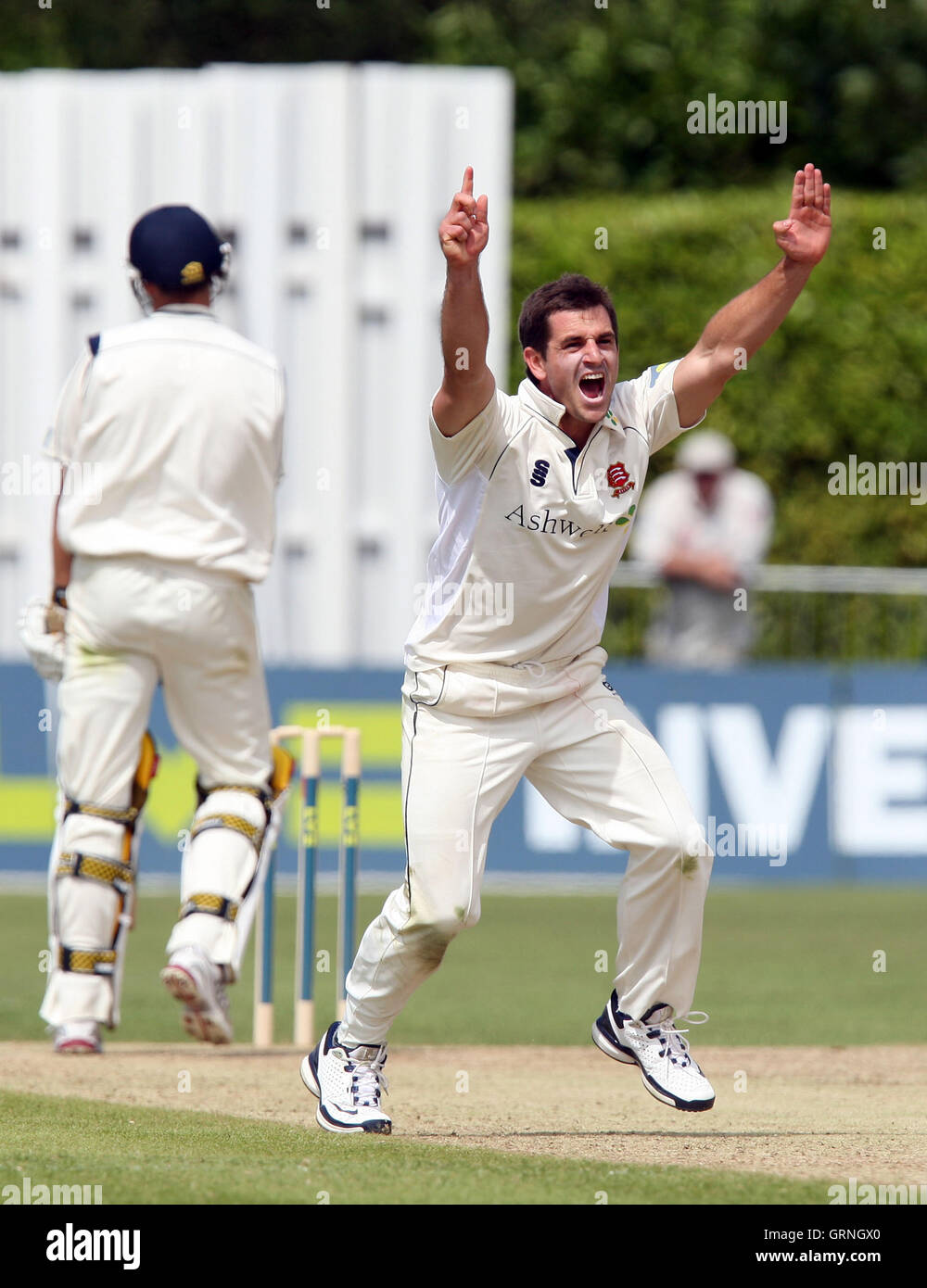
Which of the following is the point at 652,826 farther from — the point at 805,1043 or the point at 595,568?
the point at 805,1043

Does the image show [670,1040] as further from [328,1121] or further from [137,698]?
[137,698]

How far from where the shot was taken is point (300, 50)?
24578 mm

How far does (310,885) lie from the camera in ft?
24.3

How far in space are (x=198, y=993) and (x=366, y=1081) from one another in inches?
36.8

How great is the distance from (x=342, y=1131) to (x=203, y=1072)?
4.65 ft

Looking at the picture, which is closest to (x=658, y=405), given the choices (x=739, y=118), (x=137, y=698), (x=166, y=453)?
(x=166, y=453)

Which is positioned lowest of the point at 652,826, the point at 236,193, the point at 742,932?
the point at 742,932

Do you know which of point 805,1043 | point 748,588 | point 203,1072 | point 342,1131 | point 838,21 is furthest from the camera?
point 838,21

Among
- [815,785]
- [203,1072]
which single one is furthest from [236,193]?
[203,1072]

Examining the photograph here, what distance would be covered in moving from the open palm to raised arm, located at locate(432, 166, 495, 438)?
899mm

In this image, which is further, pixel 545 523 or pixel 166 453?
pixel 166 453

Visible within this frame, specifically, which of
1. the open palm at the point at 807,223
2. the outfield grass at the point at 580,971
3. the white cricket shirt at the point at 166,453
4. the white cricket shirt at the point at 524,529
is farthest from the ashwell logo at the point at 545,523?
the outfield grass at the point at 580,971

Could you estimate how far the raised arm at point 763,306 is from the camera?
575 cm

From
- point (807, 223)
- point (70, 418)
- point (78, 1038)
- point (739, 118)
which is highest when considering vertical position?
point (739, 118)
